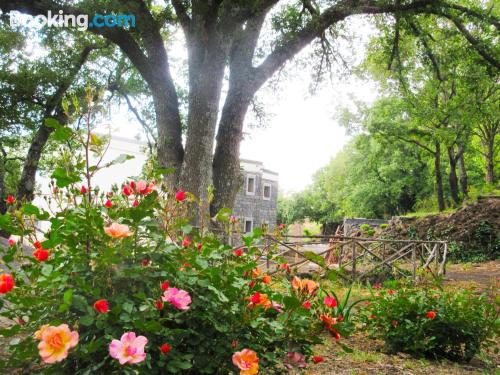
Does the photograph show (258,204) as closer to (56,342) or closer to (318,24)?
(318,24)

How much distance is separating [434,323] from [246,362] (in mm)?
2569

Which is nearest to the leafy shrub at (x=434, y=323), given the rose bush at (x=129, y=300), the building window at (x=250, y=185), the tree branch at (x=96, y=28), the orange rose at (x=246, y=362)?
the rose bush at (x=129, y=300)

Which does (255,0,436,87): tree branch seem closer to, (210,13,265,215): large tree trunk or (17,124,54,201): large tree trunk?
(210,13,265,215): large tree trunk

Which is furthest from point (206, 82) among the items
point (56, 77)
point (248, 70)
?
point (56, 77)

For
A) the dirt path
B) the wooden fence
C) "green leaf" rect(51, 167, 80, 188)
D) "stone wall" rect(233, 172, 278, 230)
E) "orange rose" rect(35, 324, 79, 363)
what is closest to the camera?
"orange rose" rect(35, 324, 79, 363)

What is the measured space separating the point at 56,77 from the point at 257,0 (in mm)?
8880

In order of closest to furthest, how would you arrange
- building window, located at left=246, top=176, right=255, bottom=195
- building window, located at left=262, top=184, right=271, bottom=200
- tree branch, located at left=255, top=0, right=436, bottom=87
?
tree branch, located at left=255, top=0, right=436, bottom=87
building window, located at left=246, top=176, right=255, bottom=195
building window, located at left=262, top=184, right=271, bottom=200

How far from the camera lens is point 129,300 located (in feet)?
5.93

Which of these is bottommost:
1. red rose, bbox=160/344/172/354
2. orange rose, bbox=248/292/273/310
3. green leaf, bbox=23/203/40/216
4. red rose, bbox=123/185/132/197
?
red rose, bbox=160/344/172/354

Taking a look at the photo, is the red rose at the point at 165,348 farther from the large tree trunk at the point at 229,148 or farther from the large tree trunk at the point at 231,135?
the large tree trunk at the point at 229,148

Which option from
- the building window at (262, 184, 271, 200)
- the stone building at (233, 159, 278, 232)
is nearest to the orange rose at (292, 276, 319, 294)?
the stone building at (233, 159, 278, 232)

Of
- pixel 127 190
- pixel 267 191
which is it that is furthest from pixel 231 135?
pixel 267 191

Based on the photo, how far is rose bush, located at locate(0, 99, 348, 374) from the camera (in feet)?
5.67

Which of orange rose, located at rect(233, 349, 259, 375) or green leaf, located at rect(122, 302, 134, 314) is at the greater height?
green leaf, located at rect(122, 302, 134, 314)
